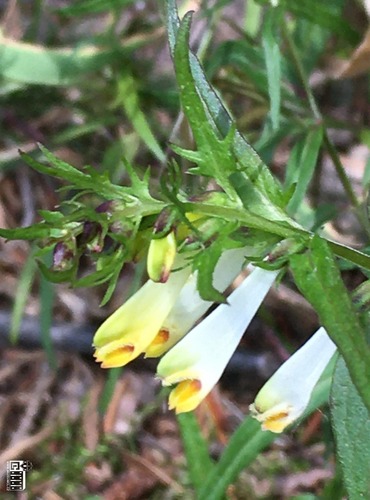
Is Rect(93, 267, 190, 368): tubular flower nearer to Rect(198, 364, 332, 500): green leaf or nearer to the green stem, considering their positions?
the green stem

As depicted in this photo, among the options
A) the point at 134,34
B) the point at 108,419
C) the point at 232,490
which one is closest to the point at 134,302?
the point at 232,490

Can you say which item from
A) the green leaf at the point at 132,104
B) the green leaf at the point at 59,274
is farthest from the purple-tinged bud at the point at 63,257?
the green leaf at the point at 132,104

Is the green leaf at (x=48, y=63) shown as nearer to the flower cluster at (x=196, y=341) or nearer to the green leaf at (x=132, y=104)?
the green leaf at (x=132, y=104)

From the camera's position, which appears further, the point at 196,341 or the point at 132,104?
the point at 132,104

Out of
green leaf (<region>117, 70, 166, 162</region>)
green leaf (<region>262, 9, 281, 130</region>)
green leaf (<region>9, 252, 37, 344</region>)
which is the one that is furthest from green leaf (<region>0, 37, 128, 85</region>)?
green leaf (<region>262, 9, 281, 130</region>)

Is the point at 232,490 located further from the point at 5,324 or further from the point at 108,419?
the point at 5,324

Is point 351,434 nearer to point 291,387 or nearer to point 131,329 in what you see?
point 291,387

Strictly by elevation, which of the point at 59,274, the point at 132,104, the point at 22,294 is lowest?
the point at 22,294

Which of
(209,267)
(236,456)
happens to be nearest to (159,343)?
(209,267)
